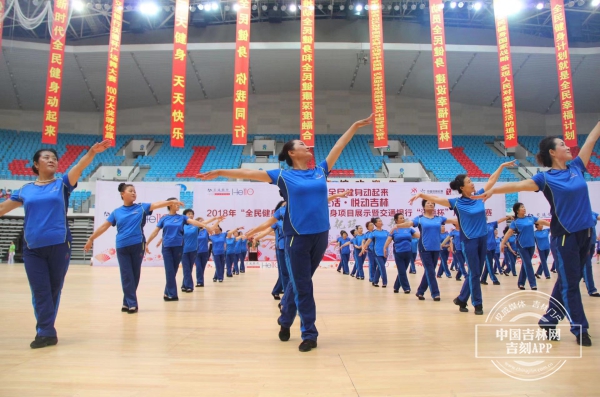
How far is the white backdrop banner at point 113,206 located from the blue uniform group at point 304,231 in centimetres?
1306

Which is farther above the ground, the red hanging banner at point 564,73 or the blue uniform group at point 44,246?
the red hanging banner at point 564,73

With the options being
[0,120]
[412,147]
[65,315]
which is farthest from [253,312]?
[0,120]

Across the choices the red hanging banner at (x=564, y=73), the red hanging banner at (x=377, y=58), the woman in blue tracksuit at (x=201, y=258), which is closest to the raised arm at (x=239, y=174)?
the woman in blue tracksuit at (x=201, y=258)

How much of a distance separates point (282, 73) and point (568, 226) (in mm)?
21497

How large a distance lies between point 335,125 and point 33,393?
81.5ft

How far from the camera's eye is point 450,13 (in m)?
22.9

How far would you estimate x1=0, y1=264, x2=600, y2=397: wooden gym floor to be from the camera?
7.45 feet

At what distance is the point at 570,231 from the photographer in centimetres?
353

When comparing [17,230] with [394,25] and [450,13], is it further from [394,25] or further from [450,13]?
[450,13]

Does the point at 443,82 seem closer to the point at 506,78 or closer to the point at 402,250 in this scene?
the point at 506,78

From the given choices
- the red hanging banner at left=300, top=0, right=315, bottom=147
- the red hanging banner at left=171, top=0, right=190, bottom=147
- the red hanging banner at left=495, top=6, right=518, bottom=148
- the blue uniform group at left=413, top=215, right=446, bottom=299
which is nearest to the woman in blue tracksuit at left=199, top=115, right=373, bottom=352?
the blue uniform group at left=413, top=215, right=446, bottom=299

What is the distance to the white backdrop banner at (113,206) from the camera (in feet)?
51.0

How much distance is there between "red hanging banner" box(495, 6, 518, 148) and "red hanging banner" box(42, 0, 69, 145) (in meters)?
14.0

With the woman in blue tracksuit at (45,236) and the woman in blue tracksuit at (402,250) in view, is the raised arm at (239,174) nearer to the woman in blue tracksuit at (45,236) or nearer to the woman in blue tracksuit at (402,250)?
the woman in blue tracksuit at (45,236)
